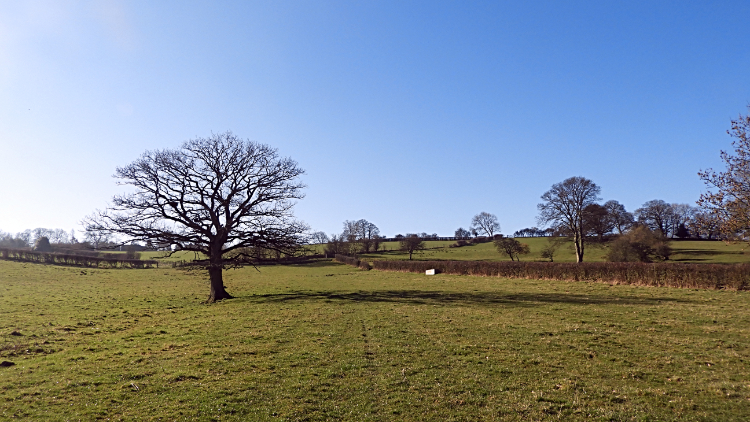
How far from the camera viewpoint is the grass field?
752 cm

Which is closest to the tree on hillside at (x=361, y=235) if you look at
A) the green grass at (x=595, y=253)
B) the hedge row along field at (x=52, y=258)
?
the green grass at (x=595, y=253)

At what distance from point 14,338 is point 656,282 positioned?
34.8 metres

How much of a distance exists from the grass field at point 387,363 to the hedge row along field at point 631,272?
492 centimetres

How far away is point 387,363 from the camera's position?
34.9 ft

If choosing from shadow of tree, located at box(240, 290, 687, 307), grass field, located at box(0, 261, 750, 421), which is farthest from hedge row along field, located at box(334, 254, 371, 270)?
grass field, located at box(0, 261, 750, 421)

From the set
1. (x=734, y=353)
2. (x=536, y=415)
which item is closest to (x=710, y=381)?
(x=734, y=353)

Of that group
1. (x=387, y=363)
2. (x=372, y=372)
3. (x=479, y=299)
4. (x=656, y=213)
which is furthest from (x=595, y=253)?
(x=372, y=372)

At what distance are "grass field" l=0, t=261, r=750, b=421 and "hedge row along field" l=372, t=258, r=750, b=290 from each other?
4.92 m

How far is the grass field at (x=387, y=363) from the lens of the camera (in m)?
7.52

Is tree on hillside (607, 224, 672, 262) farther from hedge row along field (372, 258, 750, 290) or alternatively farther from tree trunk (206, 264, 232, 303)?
tree trunk (206, 264, 232, 303)

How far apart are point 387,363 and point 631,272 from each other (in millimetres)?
27003

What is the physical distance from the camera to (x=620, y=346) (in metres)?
11.9

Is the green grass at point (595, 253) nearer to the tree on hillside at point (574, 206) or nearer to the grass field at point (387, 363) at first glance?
the tree on hillside at point (574, 206)

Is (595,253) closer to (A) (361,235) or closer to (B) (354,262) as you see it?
(B) (354,262)
